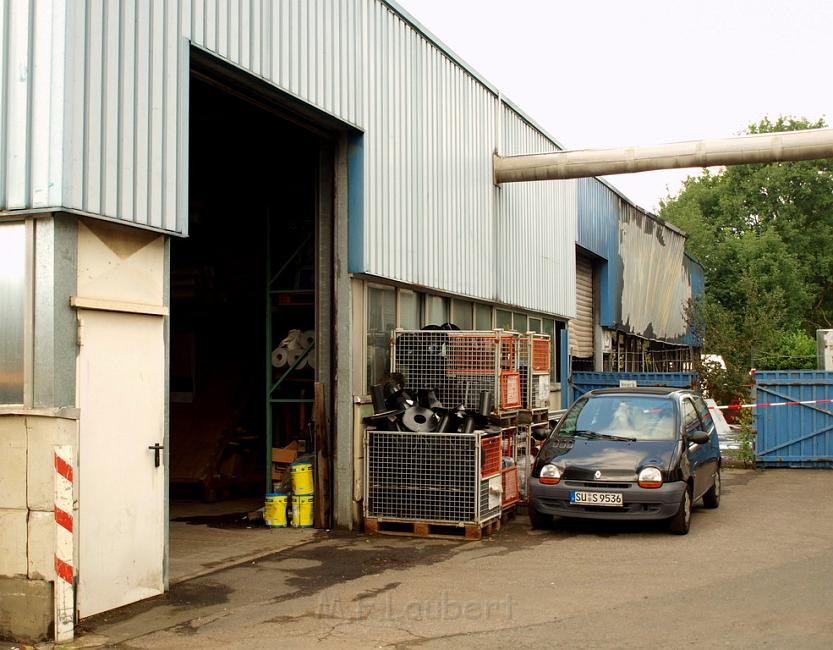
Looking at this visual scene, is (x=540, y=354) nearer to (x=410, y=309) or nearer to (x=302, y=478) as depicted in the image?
(x=410, y=309)

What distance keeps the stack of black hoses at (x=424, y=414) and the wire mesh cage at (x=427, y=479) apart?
8.5 inches

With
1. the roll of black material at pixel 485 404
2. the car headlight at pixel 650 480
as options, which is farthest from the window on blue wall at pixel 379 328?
the car headlight at pixel 650 480

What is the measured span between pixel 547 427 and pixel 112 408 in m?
7.85

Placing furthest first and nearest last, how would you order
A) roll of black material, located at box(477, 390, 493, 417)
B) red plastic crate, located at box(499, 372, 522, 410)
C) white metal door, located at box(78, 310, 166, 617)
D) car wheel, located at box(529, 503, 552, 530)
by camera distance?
red plastic crate, located at box(499, 372, 522, 410) < roll of black material, located at box(477, 390, 493, 417) < car wheel, located at box(529, 503, 552, 530) < white metal door, located at box(78, 310, 166, 617)

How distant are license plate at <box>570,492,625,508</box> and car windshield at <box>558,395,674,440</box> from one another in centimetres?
102

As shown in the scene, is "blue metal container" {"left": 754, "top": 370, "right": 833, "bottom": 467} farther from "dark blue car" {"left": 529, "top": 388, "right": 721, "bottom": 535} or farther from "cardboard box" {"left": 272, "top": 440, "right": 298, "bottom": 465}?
"cardboard box" {"left": 272, "top": 440, "right": 298, "bottom": 465}

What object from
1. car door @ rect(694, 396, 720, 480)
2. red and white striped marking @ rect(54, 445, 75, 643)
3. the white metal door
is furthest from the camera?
car door @ rect(694, 396, 720, 480)

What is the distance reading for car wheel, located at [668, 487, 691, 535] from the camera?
11.1 meters

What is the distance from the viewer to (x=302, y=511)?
39.5 feet

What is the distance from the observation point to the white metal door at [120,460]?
24.8ft

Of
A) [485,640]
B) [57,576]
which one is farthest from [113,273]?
[485,640]

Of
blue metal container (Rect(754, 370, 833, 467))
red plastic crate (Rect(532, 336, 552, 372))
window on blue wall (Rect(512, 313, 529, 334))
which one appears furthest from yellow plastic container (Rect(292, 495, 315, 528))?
blue metal container (Rect(754, 370, 833, 467))

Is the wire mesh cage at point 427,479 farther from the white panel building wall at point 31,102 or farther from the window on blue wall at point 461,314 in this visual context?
the white panel building wall at point 31,102

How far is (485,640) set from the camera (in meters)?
6.84
